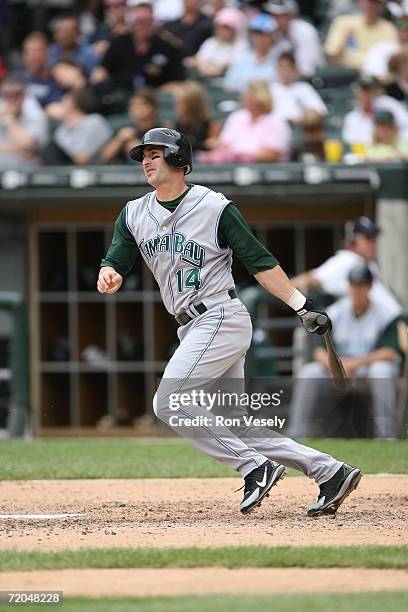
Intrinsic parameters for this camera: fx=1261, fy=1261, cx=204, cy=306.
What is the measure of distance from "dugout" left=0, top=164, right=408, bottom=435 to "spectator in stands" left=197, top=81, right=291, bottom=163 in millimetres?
366

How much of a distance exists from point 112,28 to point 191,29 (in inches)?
43.4

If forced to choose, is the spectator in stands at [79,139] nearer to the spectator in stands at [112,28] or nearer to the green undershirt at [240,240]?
the spectator in stands at [112,28]

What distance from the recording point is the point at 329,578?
421 centimetres

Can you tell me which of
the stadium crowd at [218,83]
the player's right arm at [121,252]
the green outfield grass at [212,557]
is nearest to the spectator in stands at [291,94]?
the stadium crowd at [218,83]

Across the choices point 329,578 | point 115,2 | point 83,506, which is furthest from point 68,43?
point 329,578

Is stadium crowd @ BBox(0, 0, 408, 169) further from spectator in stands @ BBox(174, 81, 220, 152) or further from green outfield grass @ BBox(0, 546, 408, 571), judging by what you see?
green outfield grass @ BBox(0, 546, 408, 571)

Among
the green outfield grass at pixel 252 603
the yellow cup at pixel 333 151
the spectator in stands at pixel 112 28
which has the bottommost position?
the green outfield grass at pixel 252 603

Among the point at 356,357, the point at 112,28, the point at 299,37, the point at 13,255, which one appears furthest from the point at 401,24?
the point at 13,255

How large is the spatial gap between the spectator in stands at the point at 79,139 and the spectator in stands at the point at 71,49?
172 cm

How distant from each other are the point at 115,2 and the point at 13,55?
146cm

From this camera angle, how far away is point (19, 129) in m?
11.6

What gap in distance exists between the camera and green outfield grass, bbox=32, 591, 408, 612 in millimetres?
3652

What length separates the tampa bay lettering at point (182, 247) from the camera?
17.8 feet

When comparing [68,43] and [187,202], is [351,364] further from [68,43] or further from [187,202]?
[68,43]
